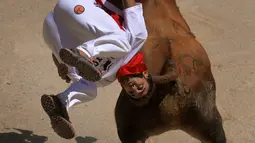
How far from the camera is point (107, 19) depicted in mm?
3051

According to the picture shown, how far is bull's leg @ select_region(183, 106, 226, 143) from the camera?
3.39m

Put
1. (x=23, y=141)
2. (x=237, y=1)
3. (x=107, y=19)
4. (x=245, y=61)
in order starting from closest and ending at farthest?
(x=107, y=19)
(x=23, y=141)
(x=245, y=61)
(x=237, y=1)

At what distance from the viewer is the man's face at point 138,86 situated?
309 cm

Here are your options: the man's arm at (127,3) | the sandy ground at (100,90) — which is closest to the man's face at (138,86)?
the man's arm at (127,3)

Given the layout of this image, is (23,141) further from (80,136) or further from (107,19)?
(107,19)

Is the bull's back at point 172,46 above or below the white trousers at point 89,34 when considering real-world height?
below

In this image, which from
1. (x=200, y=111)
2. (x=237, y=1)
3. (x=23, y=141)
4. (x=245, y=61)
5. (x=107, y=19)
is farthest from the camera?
(x=237, y=1)

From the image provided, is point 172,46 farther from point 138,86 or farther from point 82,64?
point 82,64

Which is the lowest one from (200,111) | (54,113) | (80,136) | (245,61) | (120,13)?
(245,61)

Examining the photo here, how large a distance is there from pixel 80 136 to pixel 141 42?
5.41ft

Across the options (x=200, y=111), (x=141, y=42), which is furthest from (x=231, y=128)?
(x=141, y=42)

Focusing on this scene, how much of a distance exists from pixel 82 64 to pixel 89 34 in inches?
7.9

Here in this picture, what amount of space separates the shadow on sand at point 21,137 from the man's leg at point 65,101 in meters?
1.41

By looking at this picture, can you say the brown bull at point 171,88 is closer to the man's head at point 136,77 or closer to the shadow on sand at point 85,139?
the man's head at point 136,77
